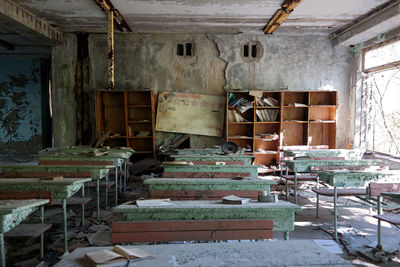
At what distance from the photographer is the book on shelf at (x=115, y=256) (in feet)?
4.22

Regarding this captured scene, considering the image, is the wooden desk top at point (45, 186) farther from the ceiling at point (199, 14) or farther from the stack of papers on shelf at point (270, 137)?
the stack of papers on shelf at point (270, 137)

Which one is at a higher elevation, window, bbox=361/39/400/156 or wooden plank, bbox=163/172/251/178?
window, bbox=361/39/400/156

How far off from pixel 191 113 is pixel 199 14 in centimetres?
236

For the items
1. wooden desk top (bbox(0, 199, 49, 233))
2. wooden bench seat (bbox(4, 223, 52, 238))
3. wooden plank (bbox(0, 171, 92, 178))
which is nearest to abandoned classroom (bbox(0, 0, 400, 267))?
wooden plank (bbox(0, 171, 92, 178))

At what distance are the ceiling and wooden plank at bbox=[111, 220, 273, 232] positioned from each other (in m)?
4.76

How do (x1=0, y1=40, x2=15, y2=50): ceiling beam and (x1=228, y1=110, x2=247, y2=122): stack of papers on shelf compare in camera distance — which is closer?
(x1=228, y1=110, x2=247, y2=122): stack of papers on shelf

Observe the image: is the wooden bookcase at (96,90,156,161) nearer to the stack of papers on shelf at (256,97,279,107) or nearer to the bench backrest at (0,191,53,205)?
the stack of papers on shelf at (256,97,279,107)

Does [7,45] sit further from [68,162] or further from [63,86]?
[68,162]

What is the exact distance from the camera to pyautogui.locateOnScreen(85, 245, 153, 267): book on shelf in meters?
1.29

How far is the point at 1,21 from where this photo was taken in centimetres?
584

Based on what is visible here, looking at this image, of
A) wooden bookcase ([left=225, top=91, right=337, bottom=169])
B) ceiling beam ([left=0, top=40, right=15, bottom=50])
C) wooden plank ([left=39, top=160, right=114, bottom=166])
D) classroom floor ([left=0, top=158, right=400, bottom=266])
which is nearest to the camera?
classroom floor ([left=0, top=158, right=400, bottom=266])

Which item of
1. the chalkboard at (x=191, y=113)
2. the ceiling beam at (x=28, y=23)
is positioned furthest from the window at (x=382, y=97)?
the ceiling beam at (x=28, y=23)

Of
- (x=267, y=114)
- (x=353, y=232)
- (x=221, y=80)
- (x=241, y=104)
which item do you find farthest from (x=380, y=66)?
(x=353, y=232)

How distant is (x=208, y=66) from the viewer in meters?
7.70
